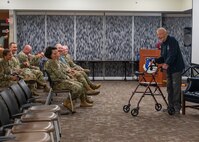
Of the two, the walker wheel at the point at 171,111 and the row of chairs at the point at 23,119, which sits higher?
the row of chairs at the point at 23,119

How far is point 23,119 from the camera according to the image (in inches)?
161

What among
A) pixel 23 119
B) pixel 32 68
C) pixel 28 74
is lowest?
pixel 23 119

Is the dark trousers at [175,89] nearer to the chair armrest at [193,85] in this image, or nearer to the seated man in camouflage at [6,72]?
the chair armrest at [193,85]

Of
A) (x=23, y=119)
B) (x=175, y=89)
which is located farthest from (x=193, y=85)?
(x=23, y=119)

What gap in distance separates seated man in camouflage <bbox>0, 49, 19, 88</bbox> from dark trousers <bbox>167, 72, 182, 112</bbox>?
9.47 feet

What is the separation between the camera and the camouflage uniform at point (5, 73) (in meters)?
6.93

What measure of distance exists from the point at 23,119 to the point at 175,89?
369 centimetres

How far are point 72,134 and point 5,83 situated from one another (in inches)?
82.1

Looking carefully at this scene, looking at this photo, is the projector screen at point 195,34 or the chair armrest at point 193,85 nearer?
the chair armrest at point 193,85

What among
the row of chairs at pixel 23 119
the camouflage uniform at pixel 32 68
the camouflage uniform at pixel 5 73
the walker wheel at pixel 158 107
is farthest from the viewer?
the camouflage uniform at pixel 32 68

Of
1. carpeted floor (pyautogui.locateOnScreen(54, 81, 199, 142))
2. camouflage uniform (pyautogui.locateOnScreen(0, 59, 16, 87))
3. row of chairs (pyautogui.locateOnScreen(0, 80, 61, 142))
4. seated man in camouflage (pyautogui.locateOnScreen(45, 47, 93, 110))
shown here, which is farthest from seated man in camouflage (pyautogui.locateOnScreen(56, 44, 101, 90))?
row of chairs (pyautogui.locateOnScreen(0, 80, 61, 142))

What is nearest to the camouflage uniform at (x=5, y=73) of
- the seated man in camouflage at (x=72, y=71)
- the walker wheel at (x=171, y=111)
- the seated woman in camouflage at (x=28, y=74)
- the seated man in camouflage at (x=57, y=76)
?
the seated woman in camouflage at (x=28, y=74)

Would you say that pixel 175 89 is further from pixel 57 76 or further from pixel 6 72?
pixel 6 72

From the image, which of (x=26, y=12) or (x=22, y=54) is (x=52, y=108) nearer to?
(x=22, y=54)
